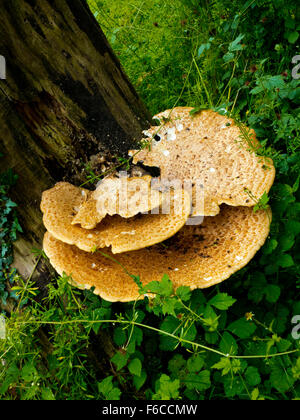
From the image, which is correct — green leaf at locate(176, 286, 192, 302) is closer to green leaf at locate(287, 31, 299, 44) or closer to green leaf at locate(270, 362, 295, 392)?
green leaf at locate(270, 362, 295, 392)

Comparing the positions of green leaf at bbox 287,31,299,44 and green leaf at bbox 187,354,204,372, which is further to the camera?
green leaf at bbox 287,31,299,44

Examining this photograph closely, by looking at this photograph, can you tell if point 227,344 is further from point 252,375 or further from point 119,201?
point 119,201

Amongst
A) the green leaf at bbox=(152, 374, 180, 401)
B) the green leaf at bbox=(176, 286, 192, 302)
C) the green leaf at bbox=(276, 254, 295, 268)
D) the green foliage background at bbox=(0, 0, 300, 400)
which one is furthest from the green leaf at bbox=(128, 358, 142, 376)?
the green leaf at bbox=(276, 254, 295, 268)

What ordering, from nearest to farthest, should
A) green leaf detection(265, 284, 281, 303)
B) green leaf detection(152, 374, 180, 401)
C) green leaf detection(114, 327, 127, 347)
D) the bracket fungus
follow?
green leaf detection(152, 374, 180, 401) < the bracket fungus < green leaf detection(114, 327, 127, 347) < green leaf detection(265, 284, 281, 303)

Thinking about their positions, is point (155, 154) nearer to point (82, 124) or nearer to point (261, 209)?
point (82, 124)

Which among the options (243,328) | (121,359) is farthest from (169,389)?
(243,328)

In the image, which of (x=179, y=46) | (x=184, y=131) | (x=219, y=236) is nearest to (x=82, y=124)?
(x=184, y=131)

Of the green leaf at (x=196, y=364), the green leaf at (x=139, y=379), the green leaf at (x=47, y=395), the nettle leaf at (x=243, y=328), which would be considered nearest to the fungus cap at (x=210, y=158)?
the nettle leaf at (x=243, y=328)

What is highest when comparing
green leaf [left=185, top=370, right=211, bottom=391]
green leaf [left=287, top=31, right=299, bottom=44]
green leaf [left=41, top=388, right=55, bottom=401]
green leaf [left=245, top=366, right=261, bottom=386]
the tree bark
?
the tree bark
